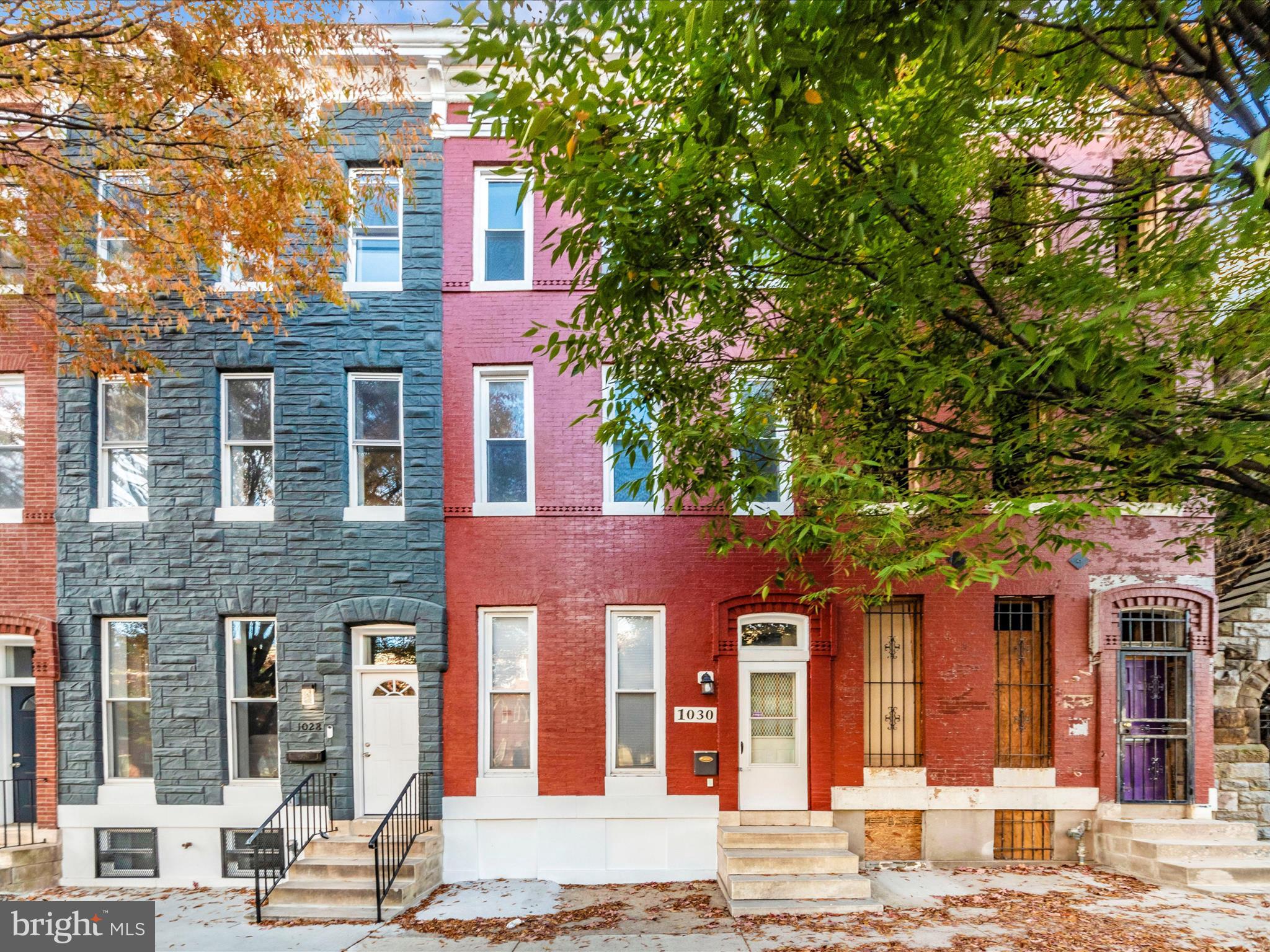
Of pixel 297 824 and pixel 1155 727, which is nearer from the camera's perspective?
pixel 297 824

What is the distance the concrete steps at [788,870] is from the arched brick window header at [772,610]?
2062 millimetres

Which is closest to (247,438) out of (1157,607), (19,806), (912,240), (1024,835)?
(19,806)

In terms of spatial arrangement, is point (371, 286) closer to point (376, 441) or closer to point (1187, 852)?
point (376, 441)

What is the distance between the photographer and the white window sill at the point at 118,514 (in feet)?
26.7

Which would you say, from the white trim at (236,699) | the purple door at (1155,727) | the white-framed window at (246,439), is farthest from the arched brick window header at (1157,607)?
the white-framed window at (246,439)

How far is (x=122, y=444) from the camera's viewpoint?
27.3ft

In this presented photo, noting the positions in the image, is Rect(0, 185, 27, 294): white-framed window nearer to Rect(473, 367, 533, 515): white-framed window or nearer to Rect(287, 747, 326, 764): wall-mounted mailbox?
Rect(473, 367, 533, 515): white-framed window

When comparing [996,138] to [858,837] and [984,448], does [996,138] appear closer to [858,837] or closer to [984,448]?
[984,448]

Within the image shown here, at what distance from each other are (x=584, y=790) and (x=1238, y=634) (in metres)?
9.26

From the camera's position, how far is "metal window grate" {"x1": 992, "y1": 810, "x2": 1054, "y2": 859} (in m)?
7.98

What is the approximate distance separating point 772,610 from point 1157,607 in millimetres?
4914

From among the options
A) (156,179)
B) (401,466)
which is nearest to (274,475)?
(401,466)

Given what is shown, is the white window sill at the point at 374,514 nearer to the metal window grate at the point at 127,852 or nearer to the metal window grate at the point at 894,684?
the metal window grate at the point at 127,852

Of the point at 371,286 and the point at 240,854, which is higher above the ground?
the point at 371,286
